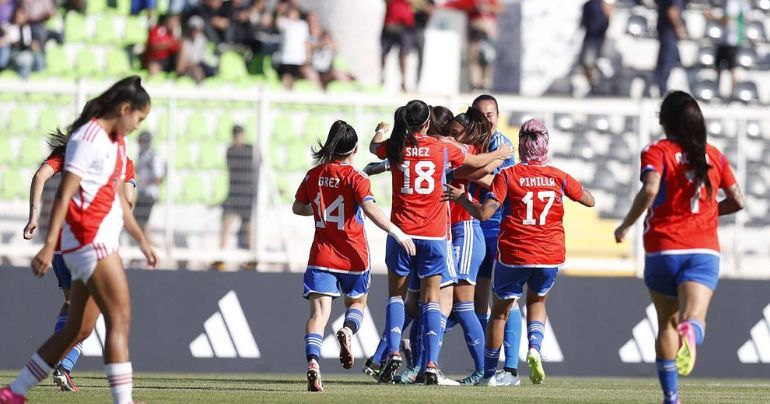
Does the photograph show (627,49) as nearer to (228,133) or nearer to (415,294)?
(228,133)

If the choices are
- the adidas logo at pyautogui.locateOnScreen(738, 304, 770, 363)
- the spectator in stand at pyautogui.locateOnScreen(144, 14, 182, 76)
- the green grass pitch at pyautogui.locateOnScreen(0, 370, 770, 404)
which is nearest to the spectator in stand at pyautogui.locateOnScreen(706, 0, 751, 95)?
the adidas logo at pyautogui.locateOnScreen(738, 304, 770, 363)

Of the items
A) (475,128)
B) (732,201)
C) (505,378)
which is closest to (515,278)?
(505,378)

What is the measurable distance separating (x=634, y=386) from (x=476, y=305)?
1702 mm

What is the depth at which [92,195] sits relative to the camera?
8414 mm

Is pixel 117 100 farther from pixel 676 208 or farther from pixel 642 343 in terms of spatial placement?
pixel 642 343

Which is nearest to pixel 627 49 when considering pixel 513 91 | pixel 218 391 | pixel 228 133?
pixel 513 91

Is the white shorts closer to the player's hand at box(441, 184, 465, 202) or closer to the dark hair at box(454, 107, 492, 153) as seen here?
the player's hand at box(441, 184, 465, 202)

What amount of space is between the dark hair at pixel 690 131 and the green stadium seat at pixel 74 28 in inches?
587

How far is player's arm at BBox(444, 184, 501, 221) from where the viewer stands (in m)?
11.4

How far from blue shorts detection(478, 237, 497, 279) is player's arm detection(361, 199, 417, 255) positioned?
207 cm

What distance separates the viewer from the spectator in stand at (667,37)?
23.7 metres

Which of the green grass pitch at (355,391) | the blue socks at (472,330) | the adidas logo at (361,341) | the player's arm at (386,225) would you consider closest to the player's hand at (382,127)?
the player's arm at (386,225)

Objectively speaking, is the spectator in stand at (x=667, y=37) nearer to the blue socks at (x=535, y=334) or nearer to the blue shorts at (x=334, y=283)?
the blue socks at (x=535, y=334)

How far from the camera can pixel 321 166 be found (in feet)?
38.3
